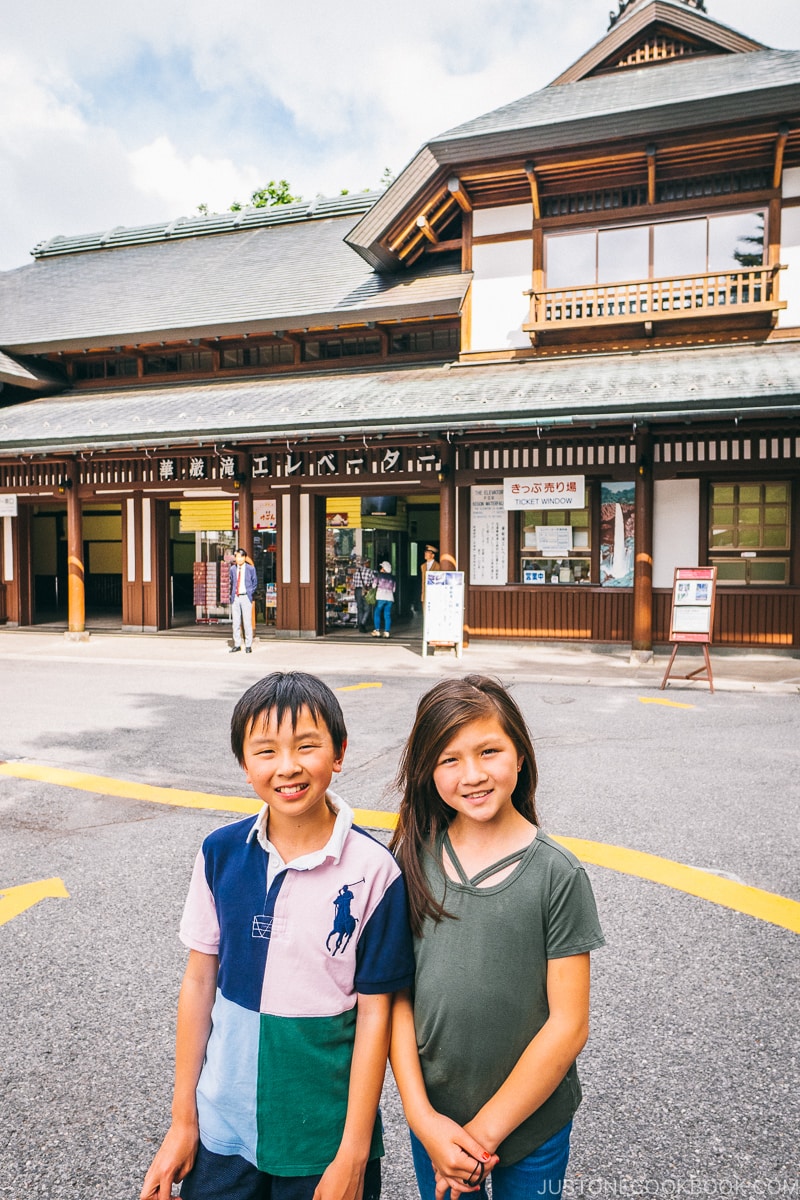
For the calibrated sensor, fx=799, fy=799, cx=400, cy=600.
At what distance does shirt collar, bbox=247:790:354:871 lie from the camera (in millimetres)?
1499

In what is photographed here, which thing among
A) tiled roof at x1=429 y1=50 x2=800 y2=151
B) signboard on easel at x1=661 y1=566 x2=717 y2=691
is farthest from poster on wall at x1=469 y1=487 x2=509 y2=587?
tiled roof at x1=429 y1=50 x2=800 y2=151

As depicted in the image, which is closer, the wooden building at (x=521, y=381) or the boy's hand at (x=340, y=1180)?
the boy's hand at (x=340, y=1180)

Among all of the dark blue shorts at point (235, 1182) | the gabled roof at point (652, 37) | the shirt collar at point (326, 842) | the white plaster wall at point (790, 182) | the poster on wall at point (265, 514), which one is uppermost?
the gabled roof at point (652, 37)

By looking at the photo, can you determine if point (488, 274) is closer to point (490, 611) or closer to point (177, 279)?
point (490, 611)

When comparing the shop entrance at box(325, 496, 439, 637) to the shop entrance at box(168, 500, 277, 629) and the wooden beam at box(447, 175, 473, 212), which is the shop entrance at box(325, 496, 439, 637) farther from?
the wooden beam at box(447, 175, 473, 212)

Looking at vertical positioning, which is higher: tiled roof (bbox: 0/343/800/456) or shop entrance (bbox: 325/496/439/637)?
tiled roof (bbox: 0/343/800/456)

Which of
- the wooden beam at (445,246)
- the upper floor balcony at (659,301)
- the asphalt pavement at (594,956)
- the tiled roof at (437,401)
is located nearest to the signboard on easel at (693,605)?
the asphalt pavement at (594,956)

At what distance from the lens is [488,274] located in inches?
563

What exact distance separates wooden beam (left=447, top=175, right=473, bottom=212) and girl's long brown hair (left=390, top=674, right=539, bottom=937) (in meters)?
14.1

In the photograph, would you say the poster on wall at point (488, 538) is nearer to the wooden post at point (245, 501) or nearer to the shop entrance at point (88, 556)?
the wooden post at point (245, 501)

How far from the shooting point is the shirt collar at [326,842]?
1.50 meters

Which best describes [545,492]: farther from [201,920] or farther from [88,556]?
[88,556]

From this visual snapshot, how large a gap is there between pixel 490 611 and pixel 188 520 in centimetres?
730

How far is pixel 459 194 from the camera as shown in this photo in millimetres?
13906
